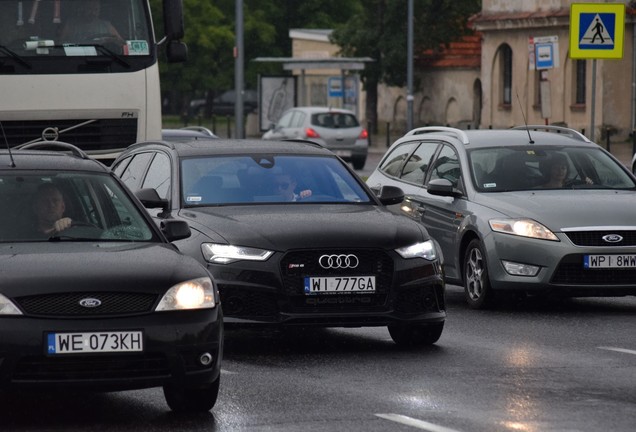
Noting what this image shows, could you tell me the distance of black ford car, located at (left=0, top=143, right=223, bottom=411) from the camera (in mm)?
8281

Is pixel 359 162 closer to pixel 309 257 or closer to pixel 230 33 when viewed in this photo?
pixel 309 257

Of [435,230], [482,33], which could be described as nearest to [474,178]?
[435,230]

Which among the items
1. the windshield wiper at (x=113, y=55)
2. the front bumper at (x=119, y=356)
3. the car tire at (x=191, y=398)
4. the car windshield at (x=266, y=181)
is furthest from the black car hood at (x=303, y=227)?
the windshield wiper at (x=113, y=55)

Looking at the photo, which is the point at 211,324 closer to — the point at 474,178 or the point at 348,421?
the point at 348,421

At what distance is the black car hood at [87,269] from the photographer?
8.38 m

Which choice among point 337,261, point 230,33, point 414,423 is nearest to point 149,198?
point 337,261

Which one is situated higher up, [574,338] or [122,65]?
[122,65]

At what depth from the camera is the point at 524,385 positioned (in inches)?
394

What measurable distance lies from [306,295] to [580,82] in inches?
1764

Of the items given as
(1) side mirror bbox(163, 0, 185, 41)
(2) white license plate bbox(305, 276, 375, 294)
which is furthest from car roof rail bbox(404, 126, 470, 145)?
(2) white license plate bbox(305, 276, 375, 294)

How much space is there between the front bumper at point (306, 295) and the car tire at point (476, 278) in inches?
114

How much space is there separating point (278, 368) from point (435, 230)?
15.8 ft

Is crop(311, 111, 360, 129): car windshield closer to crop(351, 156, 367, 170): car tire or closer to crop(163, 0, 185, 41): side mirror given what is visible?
crop(351, 156, 367, 170): car tire

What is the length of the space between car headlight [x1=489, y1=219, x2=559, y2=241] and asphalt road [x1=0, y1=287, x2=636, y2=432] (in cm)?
89
